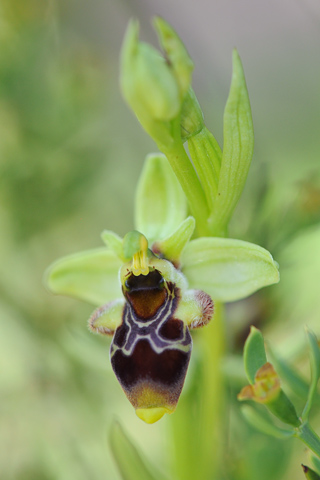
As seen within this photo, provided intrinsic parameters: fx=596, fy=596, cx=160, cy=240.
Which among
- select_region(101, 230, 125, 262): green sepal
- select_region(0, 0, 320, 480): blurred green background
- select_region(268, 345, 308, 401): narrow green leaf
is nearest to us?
select_region(268, 345, 308, 401): narrow green leaf

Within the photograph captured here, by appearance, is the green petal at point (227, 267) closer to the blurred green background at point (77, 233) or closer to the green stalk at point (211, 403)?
the green stalk at point (211, 403)

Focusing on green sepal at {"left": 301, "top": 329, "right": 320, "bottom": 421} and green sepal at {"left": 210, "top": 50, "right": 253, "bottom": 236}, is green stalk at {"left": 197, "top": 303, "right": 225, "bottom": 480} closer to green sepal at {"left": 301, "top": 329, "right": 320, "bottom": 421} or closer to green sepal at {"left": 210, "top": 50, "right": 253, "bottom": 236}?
green sepal at {"left": 210, "top": 50, "right": 253, "bottom": 236}

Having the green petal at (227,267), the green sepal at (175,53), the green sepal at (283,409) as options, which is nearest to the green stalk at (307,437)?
the green sepal at (283,409)

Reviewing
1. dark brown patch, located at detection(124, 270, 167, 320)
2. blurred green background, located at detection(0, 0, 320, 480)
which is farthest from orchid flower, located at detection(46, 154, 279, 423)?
blurred green background, located at detection(0, 0, 320, 480)

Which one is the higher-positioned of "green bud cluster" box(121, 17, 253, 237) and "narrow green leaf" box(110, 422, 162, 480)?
"green bud cluster" box(121, 17, 253, 237)

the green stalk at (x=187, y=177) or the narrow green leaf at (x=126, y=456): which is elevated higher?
the green stalk at (x=187, y=177)

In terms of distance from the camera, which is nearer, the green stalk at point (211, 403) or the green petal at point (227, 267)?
the green petal at point (227, 267)

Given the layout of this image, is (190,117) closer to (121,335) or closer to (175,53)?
(175,53)
